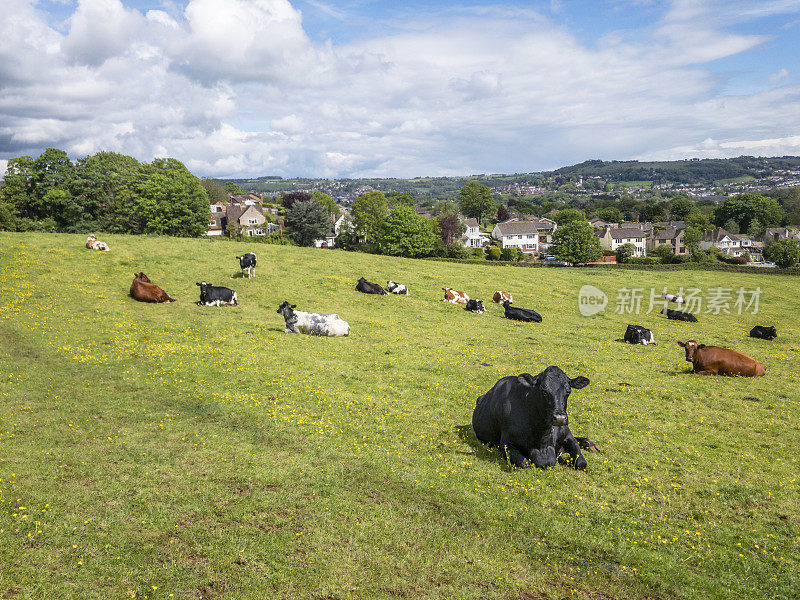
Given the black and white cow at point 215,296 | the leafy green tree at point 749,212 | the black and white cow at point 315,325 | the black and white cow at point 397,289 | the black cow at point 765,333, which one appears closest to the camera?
the black and white cow at point 315,325

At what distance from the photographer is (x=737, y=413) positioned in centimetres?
1309

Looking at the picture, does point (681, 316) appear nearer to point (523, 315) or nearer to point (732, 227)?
point (523, 315)

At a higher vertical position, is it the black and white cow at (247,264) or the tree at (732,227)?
the tree at (732,227)

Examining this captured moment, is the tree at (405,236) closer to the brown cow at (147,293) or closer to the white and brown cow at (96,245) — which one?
the white and brown cow at (96,245)

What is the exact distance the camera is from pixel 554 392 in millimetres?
9344

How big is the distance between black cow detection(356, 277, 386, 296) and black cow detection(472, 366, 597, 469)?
20733 millimetres

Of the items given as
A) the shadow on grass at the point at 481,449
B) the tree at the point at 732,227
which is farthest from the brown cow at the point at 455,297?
the tree at the point at 732,227

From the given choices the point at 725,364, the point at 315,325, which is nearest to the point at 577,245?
the point at 725,364

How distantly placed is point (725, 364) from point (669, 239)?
141 m

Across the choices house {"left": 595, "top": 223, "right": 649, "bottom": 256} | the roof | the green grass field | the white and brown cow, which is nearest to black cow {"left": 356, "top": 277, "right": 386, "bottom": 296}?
the green grass field

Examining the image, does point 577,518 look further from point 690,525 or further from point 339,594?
point 339,594

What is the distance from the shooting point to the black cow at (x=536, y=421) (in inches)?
370

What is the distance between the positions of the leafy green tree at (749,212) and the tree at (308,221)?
140861mm

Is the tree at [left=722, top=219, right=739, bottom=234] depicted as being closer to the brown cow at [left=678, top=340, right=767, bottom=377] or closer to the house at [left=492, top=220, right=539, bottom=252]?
the house at [left=492, top=220, right=539, bottom=252]
